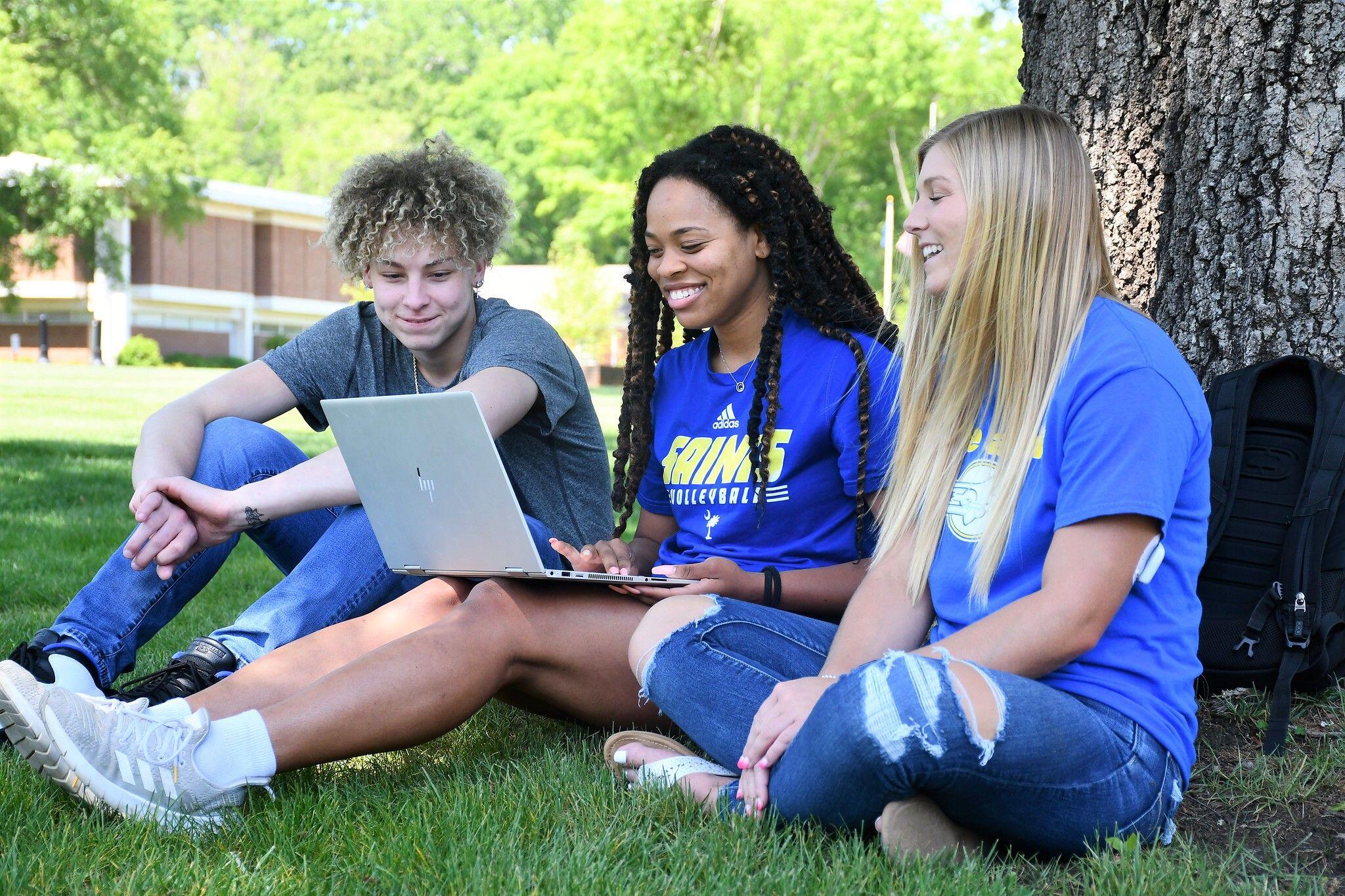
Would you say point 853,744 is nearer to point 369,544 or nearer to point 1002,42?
point 369,544

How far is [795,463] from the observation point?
308cm

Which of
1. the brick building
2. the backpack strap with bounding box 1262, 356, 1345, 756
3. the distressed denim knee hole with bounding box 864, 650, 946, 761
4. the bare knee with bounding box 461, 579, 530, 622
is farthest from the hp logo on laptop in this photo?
the brick building

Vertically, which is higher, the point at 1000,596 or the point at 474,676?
the point at 1000,596

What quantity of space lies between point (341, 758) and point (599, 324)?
3420 centimetres

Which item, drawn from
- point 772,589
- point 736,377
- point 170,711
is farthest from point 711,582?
point 170,711

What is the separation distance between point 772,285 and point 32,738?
1.93 meters

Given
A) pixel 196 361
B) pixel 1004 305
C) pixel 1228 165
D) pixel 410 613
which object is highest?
pixel 1228 165

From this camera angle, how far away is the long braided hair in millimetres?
3111

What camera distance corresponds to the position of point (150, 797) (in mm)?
2471

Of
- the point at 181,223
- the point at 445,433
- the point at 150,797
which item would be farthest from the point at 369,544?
the point at 181,223

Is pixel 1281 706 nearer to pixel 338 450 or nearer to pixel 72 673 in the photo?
pixel 338 450

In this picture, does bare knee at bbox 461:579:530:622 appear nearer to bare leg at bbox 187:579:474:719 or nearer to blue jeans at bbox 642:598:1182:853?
bare leg at bbox 187:579:474:719

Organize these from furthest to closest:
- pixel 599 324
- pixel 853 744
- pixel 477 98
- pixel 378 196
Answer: pixel 477 98, pixel 599 324, pixel 378 196, pixel 853 744

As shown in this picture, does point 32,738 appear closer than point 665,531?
Yes
